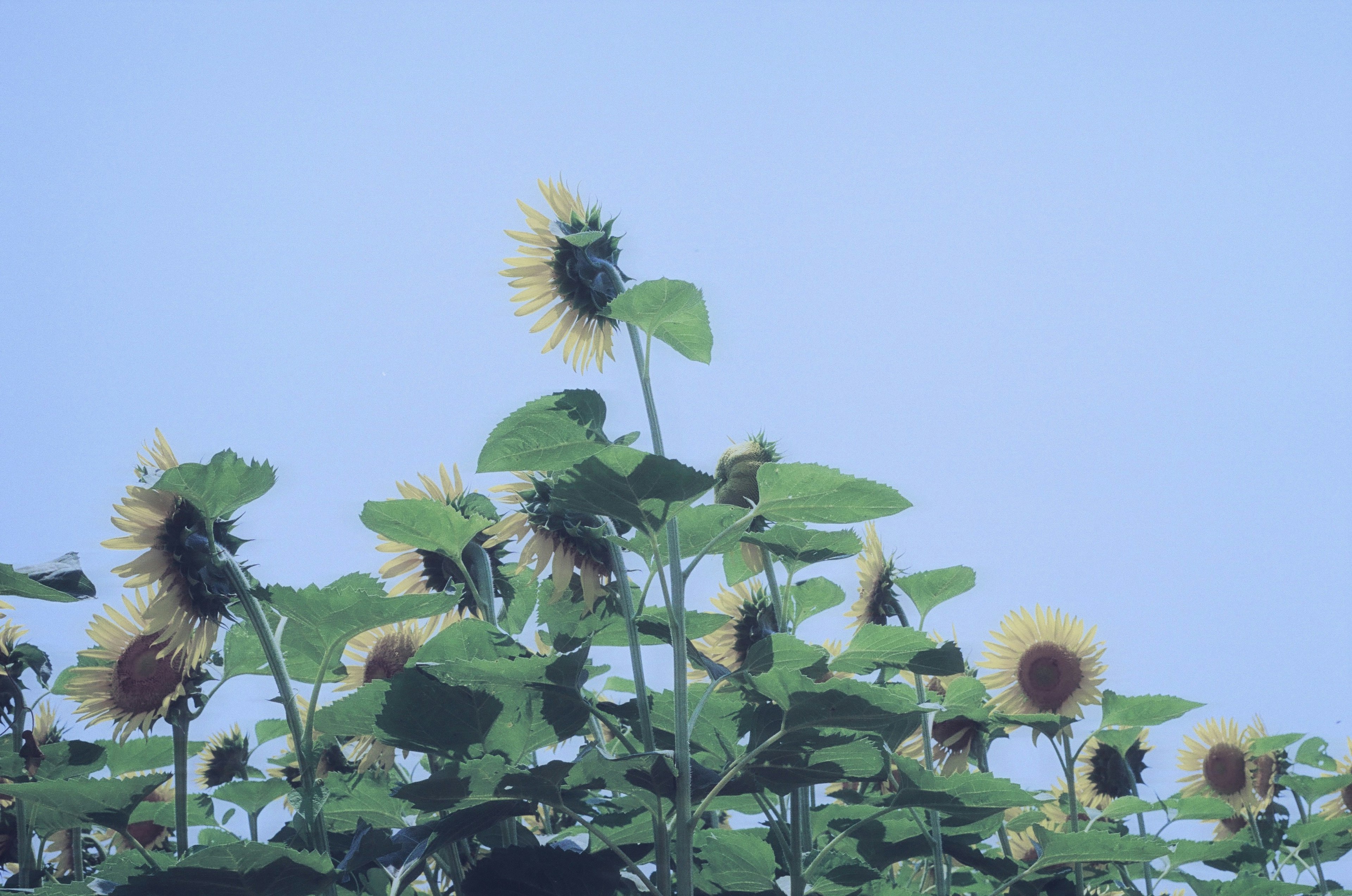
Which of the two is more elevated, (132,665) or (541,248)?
(541,248)

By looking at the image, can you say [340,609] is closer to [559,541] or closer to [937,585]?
[559,541]

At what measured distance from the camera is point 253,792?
293 centimetres

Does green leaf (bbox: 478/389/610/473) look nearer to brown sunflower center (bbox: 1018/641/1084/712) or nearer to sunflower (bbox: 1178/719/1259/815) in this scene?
brown sunflower center (bbox: 1018/641/1084/712)

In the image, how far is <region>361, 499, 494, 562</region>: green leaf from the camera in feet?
7.20

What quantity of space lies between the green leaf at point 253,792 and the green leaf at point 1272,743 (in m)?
4.40

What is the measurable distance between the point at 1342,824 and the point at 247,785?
4.39 meters

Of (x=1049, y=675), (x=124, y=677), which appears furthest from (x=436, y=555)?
(x=1049, y=675)

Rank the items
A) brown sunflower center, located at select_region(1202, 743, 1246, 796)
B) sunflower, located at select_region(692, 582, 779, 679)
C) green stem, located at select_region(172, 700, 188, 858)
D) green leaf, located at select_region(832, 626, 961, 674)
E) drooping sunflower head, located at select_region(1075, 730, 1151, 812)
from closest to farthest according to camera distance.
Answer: green leaf, located at select_region(832, 626, 961, 674)
green stem, located at select_region(172, 700, 188, 858)
sunflower, located at select_region(692, 582, 779, 679)
drooping sunflower head, located at select_region(1075, 730, 1151, 812)
brown sunflower center, located at select_region(1202, 743, 1246, 796)

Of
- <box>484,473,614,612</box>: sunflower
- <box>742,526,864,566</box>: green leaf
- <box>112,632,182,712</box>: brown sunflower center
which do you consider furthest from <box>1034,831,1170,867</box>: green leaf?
<box>112,632,182,712</box>: brown sunflower center

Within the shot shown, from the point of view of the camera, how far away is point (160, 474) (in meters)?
1.98

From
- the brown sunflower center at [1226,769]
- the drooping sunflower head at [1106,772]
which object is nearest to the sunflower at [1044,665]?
the drooping sunflower head at [1106,772]

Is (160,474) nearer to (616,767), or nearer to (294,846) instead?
(294,846)

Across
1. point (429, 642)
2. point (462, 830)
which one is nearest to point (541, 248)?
point (429, 642)

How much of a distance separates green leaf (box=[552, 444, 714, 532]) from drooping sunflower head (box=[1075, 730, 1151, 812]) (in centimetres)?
359
